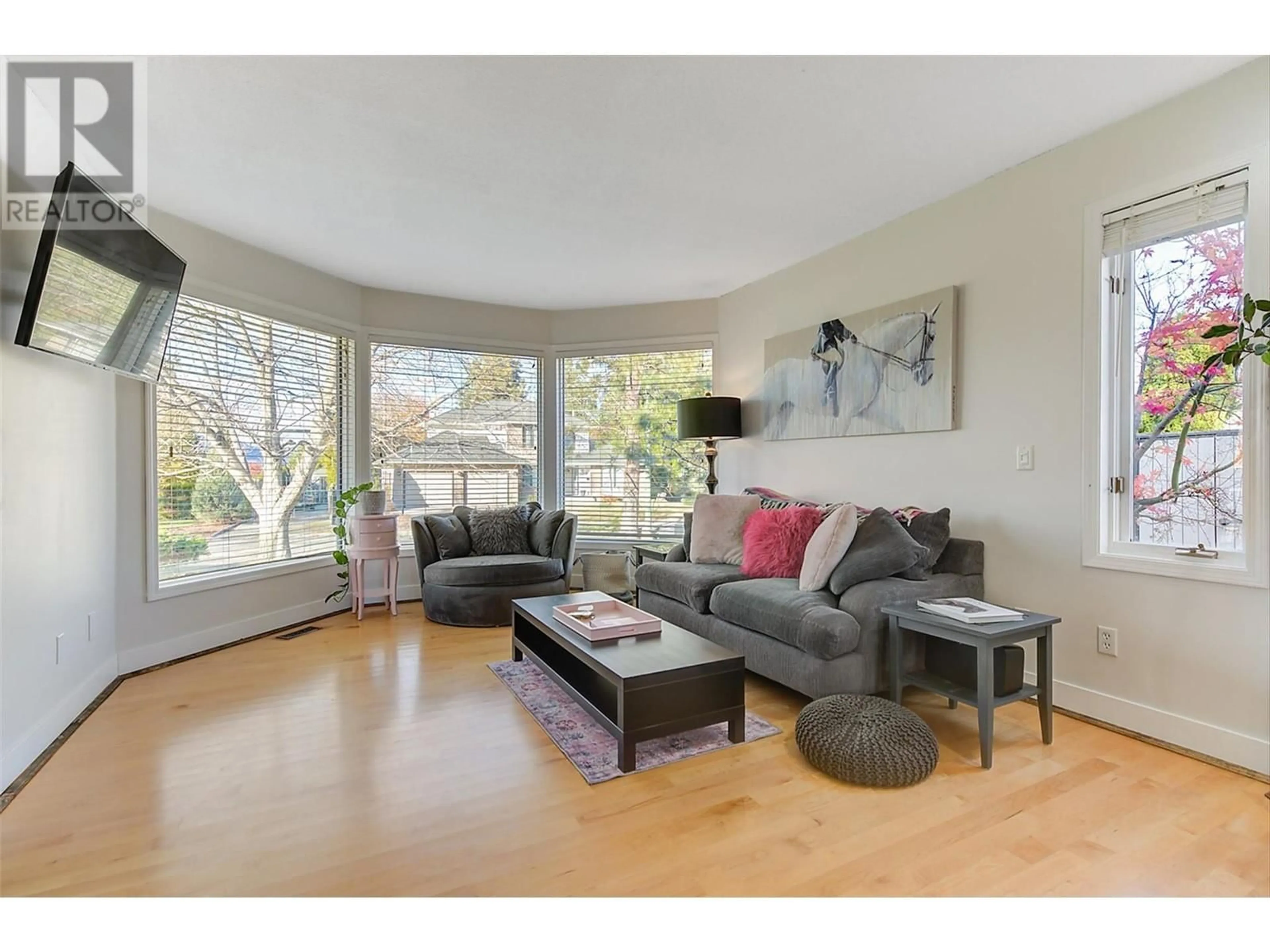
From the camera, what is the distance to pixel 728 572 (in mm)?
3486

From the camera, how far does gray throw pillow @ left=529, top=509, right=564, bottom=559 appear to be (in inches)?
183

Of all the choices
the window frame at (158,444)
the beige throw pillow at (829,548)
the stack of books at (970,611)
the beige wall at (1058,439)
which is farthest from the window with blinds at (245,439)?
the stack of books at (970,611)

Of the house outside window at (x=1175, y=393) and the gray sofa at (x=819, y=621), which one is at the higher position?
the house outside window at (x=1175, y=393)

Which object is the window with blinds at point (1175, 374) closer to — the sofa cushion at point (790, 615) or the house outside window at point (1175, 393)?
the house outside window at point (1175, 393)

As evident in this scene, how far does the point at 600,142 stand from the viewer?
8.60ft

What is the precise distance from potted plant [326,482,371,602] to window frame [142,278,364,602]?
0.35 ft

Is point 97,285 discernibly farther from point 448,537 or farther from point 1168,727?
point 1168,727

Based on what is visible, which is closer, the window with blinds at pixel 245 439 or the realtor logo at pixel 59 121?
the realtor logo at pixel 59 121

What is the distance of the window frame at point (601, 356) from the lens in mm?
5082

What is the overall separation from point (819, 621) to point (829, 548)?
44 cm

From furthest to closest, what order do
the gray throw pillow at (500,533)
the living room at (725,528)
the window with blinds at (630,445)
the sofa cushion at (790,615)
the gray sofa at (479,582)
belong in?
the window with blinds at (630,445)
the gray throw pillow at (500,533)
the gray sofa at (479,582)
the sofa cushion at (790,615)
the living room at (725,528)

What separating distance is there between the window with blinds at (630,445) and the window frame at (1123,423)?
9.33 ft

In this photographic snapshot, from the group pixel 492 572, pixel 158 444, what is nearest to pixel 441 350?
pixel 492 572

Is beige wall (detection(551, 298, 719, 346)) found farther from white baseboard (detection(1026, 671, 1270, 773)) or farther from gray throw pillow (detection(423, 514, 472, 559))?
white baseboard (detection(1026, 671, 1270, 773))
